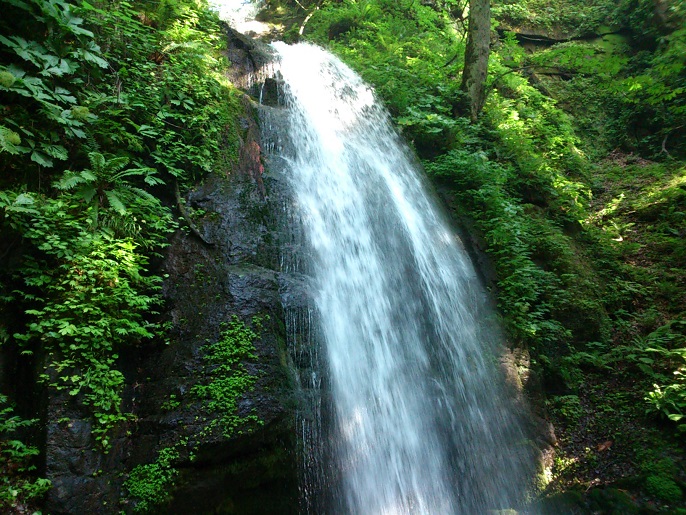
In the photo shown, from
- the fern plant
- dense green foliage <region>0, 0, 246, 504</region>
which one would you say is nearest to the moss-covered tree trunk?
dense green foliage <region>0, 0, 246, 504</region>

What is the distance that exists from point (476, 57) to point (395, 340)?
23.3ft

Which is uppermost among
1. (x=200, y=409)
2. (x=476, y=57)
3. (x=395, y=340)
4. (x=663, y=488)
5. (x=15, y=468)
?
(x=476, y=57)

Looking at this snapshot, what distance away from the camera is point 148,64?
Answer: 532 centimetres

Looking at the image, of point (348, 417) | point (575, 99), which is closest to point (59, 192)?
point (348, 417)

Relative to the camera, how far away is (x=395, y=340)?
214 inches

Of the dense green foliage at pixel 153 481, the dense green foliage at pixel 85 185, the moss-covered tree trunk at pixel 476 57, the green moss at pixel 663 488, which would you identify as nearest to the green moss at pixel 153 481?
the dense green foliage at pixel 153 481

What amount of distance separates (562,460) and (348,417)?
334 centimetres

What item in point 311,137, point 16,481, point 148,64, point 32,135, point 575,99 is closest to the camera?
point 16,481

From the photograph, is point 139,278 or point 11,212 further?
point 139,278

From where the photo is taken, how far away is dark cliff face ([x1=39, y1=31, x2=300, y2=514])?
10.3ft

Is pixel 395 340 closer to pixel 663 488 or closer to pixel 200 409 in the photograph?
pixel 200 409

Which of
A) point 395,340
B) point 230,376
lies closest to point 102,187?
point 230,376

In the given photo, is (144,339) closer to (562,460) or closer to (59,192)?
(59,192)

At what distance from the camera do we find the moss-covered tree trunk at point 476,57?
350 inches
